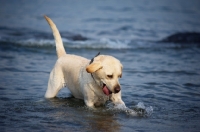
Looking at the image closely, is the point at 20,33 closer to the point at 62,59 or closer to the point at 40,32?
the point at 40,32

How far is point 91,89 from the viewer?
648cm

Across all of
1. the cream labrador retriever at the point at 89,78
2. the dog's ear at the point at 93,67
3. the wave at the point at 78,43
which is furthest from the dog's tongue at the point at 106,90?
the wave at the point at 78,43

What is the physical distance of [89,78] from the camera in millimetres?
6484

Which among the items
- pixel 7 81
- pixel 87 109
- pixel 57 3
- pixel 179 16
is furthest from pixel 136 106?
pixel 57 3

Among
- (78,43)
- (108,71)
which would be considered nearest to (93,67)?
(108,71)

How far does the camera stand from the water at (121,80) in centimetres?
627

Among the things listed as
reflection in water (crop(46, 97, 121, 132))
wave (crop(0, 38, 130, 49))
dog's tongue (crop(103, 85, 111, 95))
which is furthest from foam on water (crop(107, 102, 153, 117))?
wave (crop(0, 38, 130, 49))

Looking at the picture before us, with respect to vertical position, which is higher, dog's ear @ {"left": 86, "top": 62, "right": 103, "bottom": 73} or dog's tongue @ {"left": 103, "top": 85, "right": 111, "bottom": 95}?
dog's ear @ {"left": 86, "top": 62, "right": 103, "bottom": 73}

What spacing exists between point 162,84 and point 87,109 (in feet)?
8.75

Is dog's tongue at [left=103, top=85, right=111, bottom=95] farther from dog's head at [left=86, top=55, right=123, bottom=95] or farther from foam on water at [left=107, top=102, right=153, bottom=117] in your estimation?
foam on water at [left=107, top=102, right=153, bottom=117]

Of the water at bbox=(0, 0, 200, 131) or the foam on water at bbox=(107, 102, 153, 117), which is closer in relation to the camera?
the water at bbox=(0, 0, 200, 131)

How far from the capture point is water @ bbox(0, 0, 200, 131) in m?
6.27

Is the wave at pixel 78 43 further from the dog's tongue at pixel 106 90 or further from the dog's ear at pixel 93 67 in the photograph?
the dog's ear at pixel 93 67

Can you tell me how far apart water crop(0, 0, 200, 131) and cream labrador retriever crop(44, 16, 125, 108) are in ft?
0.71
